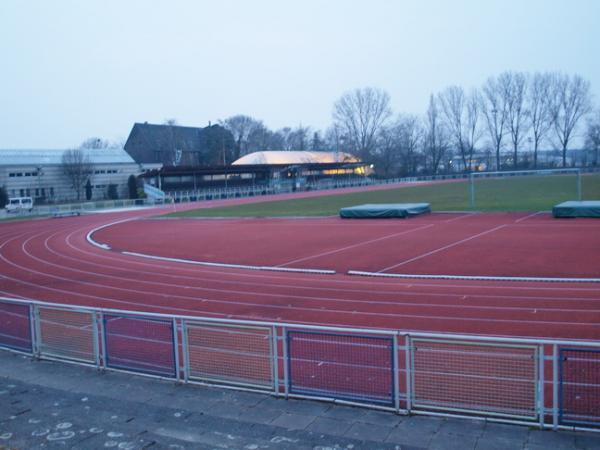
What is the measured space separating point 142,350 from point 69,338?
1.41 m

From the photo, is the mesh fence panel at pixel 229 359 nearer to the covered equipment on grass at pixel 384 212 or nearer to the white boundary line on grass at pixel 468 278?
the white boundary line on grass at pixel 468 278

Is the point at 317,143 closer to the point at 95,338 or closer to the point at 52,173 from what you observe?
the point at 52,173

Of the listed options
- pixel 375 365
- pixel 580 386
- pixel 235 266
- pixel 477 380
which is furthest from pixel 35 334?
pixel 235 266

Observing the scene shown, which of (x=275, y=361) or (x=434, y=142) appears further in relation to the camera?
(x=434, y=142)

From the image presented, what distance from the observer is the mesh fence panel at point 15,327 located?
10664 mm

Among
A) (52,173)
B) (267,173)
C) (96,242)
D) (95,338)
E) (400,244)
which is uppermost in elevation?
(52,173)

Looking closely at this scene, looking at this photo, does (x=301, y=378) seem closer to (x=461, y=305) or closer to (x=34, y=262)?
(x=461, y=305)

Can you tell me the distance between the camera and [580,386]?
24.3ft

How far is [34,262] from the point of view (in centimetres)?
2556

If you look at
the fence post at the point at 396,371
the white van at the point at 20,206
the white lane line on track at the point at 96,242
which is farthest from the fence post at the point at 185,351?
the white van at the point at 20,206

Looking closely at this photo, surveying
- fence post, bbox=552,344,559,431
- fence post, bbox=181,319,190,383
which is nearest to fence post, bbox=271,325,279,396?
fence post, bbox=181,319,190,383

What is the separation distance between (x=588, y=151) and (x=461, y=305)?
401ft

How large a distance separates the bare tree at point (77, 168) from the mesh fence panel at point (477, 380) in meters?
76.9

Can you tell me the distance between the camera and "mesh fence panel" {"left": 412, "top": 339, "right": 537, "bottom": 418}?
22.3 ft
